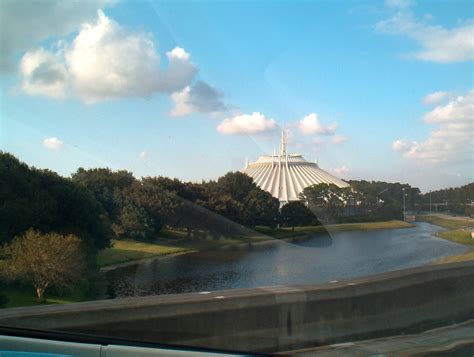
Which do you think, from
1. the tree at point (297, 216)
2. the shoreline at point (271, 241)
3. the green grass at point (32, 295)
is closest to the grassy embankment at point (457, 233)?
the shoreline at point (271, 241)

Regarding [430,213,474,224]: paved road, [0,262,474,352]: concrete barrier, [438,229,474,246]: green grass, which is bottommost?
[0,262,474,352]: concrete barrier

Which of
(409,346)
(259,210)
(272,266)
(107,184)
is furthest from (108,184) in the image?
(409,346)

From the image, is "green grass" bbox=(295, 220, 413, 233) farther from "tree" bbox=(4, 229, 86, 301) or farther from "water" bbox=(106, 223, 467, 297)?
"tree" bbox=(4, 229, 86, 301)

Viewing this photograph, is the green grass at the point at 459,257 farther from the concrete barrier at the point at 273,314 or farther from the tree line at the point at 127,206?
the tree line at the point at 127,206

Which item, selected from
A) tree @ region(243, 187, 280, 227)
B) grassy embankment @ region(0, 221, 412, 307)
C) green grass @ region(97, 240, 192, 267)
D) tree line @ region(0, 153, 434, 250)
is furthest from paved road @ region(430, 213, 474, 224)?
green grass @ region(97, 240, 192, 267)

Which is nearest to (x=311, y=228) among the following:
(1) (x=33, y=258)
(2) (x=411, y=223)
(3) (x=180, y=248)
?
(3) (x=180, y=248)

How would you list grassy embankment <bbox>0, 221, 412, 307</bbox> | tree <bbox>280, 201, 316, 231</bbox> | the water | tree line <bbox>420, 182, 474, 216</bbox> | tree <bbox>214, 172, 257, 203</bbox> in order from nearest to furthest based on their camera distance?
the water, tree <bbox>214, 172, 257, 203</bbox>, grassy embankment <bbox>0, 221, 412, 307</bbox>, tree line <bbox>420, 182, 474, 216</bbox>, tree <bbox>280, 201, 316, 231</bbox>

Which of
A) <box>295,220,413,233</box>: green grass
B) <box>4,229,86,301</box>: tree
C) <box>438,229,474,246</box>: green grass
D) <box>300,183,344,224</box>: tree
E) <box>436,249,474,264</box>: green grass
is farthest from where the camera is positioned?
<box>300,183,344,224</box>: tree
